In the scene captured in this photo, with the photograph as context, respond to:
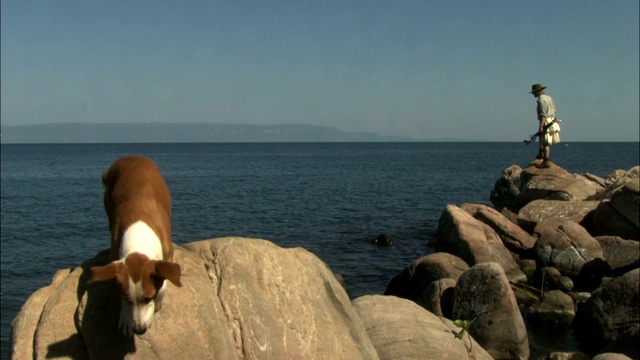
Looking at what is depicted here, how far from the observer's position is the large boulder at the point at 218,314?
6801 millimetres

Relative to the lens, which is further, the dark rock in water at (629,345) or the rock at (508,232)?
the rock at (508,232)

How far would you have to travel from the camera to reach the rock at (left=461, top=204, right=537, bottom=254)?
19891mm

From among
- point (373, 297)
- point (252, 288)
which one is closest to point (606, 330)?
point (373, 297)

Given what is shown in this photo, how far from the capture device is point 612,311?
43.9ft

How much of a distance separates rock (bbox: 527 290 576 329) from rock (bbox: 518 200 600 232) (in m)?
6.02

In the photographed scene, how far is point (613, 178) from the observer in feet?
81.8

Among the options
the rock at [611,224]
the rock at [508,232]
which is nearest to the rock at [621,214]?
the rock at [611,224]

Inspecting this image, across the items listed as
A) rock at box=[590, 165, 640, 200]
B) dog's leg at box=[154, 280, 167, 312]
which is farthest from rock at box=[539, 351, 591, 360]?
rock at box=[590, 165, 640, 200]

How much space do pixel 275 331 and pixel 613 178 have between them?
21.2m

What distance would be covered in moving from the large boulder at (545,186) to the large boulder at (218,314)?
17.3 m

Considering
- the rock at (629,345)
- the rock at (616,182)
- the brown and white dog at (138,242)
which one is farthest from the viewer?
the rock at (616,182)

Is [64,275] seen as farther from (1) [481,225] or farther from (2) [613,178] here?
(2) [613,178]

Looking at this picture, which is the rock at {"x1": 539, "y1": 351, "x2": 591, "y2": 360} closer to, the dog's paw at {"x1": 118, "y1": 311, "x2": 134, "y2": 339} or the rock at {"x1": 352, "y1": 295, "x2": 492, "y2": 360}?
the rock at {"x1": 352, "y1": 295, "x2": 492, "y2": 360}

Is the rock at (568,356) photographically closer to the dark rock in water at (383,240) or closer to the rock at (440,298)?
the rock at (440,298)
